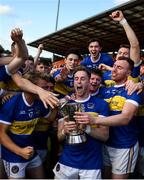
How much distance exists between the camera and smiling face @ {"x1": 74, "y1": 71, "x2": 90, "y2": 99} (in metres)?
4.04

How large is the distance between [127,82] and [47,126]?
1361 mm

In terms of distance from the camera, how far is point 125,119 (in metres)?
3.88

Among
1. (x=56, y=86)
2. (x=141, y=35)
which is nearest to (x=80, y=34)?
(x=141, y=35)

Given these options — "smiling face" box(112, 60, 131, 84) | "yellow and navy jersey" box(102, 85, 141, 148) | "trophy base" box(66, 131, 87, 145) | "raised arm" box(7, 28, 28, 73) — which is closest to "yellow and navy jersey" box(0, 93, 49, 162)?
"raised arm" box(7, 28, 28, 73)

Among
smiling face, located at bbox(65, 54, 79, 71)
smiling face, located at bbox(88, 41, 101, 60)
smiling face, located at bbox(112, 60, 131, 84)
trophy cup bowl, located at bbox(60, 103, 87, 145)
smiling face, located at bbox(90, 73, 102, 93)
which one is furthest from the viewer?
smiling face, located at bbox(88, 41, 101, 60)

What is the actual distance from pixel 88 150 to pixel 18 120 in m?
0.94

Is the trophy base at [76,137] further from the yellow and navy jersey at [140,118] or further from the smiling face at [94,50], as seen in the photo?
the smiling face at [94,50]

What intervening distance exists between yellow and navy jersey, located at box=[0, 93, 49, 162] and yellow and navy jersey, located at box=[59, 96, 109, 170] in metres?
0.55

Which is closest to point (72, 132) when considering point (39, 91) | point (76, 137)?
point (76, 137)

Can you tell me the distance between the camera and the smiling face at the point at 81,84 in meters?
4.04

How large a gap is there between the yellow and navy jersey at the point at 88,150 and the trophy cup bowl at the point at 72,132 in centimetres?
25

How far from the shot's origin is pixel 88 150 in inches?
A: 158

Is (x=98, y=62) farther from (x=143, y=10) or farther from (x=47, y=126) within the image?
(x=143, y=10)

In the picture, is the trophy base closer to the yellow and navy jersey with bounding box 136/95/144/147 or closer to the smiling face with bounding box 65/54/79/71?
the yellow and navy jersey with bounding box 136/95/144/147
